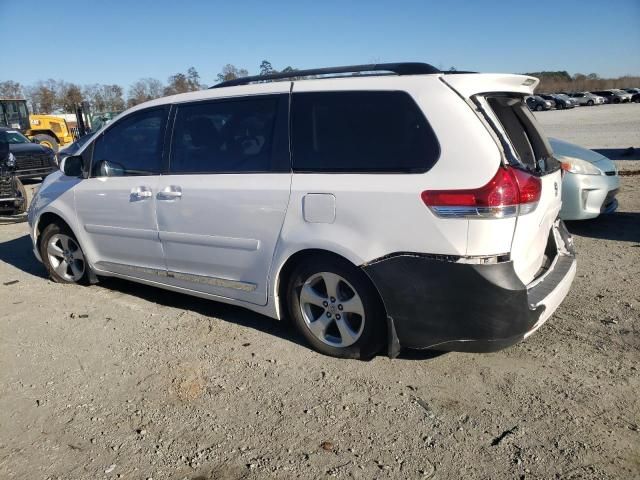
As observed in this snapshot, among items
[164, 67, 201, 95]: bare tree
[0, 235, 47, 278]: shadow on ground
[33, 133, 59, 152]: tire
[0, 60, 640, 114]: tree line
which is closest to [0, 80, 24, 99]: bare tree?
[0, 60, 640, 114]: tree line

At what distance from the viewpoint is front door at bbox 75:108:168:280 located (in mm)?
4156

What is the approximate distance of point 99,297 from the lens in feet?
15.9

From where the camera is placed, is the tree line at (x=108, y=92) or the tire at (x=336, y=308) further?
the tree line at (x=108, y=92)

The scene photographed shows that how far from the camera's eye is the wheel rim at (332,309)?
3.27 metres

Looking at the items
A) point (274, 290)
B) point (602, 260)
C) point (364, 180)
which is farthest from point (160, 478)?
point (602, 260)

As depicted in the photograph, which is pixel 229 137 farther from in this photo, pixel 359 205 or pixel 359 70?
pixel 359 205

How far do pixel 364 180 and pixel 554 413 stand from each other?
1642mm

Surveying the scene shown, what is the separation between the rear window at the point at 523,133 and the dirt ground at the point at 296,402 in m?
1.22

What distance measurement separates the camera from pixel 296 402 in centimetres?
→ 296

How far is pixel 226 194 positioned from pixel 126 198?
1167 mm

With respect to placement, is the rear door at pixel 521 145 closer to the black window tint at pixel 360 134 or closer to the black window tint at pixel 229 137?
the black window tint at pixel 360 134

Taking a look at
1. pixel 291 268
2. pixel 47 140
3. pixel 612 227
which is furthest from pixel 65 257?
pixel 47 140

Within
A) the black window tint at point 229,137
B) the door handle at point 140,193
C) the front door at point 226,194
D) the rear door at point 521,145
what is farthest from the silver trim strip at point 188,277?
the rear door at point 521,145

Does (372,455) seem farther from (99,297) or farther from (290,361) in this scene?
(99,297)
